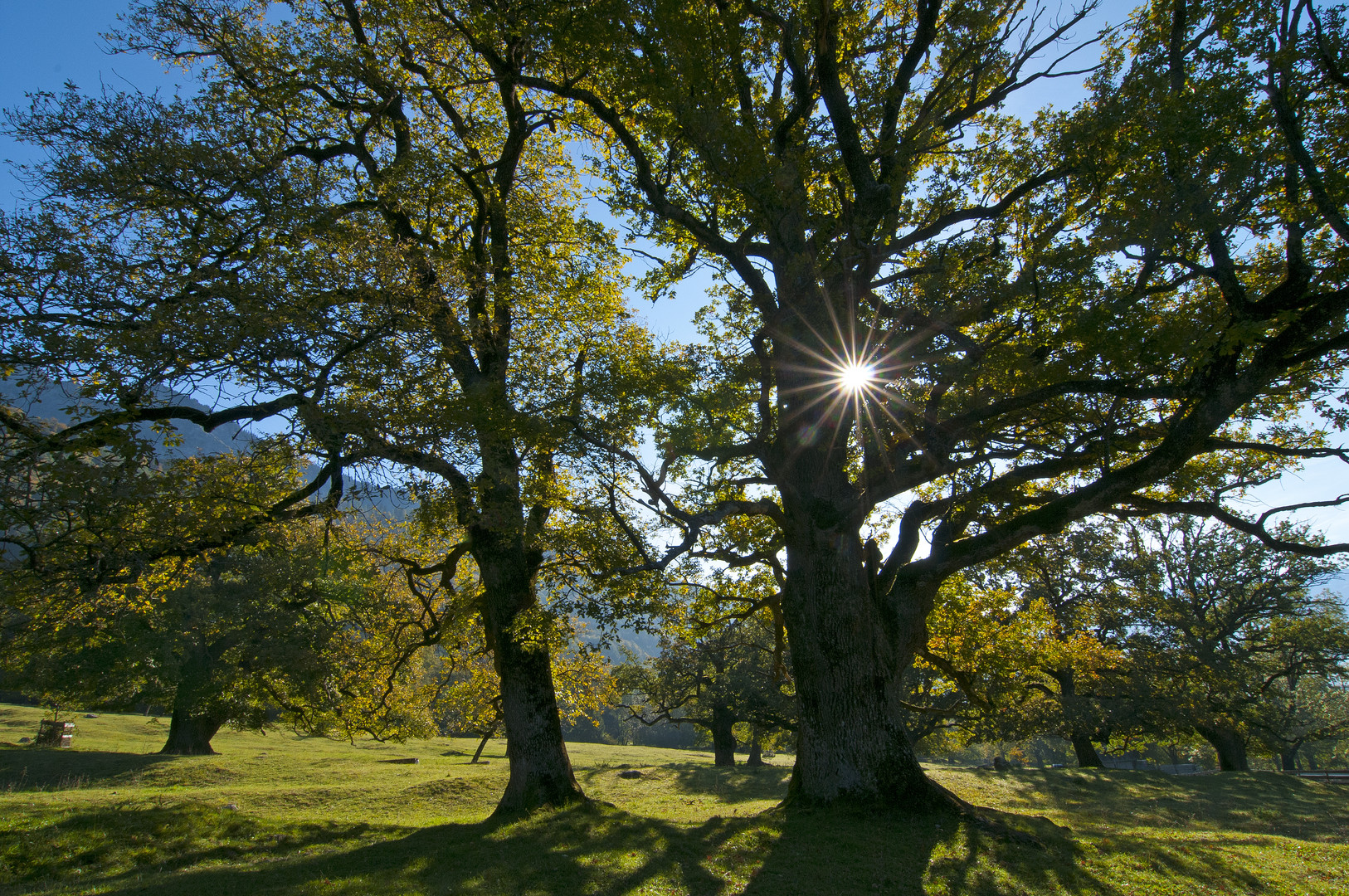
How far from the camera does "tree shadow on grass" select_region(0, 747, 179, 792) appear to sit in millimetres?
17641

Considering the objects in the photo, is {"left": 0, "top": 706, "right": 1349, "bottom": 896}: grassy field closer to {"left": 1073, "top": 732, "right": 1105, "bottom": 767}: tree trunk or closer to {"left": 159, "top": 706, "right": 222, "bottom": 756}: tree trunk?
{"left": 159, "top": 706, "right": 222, "bottom": 756}: tree trunk

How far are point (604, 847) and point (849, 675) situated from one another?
4.61m

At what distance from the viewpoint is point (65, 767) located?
19375 mm

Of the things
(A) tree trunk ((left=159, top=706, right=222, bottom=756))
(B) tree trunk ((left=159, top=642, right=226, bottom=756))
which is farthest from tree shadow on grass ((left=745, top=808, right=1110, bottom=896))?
(A) tree trunk ((left=159, top=706, right=222, bottom=756))

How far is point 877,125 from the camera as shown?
41.0 feet

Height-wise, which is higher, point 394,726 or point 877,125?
point 877,125

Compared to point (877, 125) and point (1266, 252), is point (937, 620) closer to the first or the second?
point (1266, 252)

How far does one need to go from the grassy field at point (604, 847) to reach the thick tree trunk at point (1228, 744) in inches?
419

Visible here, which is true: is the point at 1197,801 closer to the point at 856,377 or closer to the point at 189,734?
the point at 856,377

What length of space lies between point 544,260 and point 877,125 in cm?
792

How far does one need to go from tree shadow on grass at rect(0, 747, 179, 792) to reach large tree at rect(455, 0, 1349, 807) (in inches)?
775

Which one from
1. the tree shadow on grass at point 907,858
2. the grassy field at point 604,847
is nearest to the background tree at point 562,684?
the grassy field at point 604,847

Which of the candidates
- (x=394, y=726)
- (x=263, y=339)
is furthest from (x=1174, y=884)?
(x=394, y=726)

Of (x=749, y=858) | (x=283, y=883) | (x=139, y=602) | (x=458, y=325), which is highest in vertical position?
(x=458, y=325)
